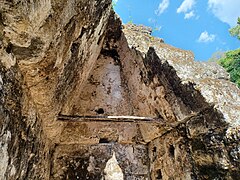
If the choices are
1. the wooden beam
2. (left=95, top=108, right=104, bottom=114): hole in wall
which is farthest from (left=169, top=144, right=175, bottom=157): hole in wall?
(left=95, top=108, right=104, bottom=114): hole in wall

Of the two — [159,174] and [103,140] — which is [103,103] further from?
[159,174]

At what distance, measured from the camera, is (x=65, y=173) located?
3.30m

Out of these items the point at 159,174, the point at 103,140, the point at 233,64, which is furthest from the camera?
the point at 233,64

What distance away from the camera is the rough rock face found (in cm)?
139

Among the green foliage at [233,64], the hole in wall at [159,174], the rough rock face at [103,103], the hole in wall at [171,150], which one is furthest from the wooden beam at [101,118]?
the green foliage at [233,64]

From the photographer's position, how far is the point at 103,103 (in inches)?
149

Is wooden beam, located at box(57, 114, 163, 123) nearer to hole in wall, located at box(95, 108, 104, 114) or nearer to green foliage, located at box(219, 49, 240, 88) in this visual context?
hole in wall, located at box(95, 108, 104, 114)

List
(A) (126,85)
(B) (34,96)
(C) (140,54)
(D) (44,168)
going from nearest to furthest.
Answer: (B) (34,96)
(D) (44,168)
(C) (140,54)
(A) (126,85)

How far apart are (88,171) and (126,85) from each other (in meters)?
1.46

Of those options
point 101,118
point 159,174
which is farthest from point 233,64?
point 101,118

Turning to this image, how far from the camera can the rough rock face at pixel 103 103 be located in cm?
139

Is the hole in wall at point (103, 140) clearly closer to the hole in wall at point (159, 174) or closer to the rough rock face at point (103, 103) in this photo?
the rough rock face at point (103, 103)

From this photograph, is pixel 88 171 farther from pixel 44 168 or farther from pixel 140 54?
pixel 140 54

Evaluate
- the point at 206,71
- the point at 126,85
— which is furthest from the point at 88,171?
the point at 206,71
